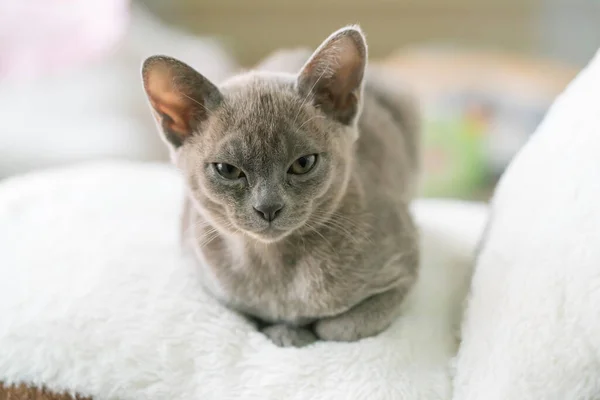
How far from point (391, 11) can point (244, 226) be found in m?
2.04

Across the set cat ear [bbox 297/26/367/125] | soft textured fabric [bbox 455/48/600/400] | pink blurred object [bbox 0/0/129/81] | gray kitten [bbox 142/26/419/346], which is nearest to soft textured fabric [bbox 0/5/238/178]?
pink blurred object [bbox 0/0/129/81]

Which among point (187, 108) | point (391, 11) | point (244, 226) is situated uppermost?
point (187, 108)

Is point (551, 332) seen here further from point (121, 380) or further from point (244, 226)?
point (121, 380)

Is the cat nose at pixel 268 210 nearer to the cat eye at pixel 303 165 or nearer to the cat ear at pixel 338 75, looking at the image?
the cat eye at pixel 303 165

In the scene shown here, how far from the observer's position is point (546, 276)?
2.62 feet

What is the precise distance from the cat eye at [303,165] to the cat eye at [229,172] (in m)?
0.07

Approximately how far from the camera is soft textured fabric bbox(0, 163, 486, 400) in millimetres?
862

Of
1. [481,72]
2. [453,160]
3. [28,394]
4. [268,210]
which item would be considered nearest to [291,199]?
[268,210]

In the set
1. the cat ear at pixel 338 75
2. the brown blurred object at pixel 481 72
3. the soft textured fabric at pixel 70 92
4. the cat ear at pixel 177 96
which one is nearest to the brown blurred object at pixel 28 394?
the cat ear at pixel 177 96

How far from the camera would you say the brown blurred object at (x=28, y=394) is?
846mm

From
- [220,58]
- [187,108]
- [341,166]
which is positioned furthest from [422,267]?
[220,58]

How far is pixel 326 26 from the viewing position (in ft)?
8.75

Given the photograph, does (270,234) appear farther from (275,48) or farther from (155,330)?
(275,48)

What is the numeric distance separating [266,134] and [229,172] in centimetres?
8
